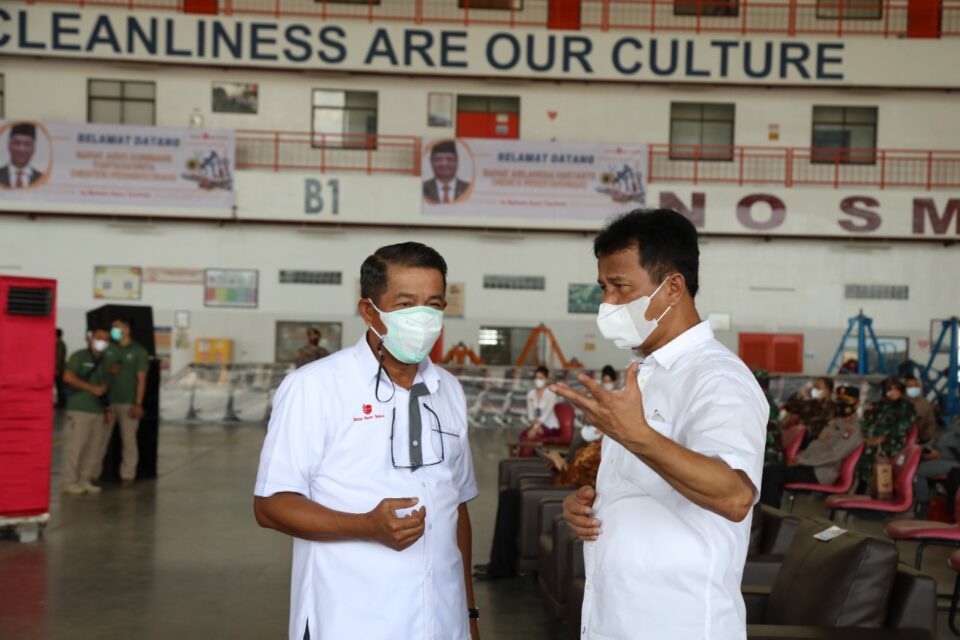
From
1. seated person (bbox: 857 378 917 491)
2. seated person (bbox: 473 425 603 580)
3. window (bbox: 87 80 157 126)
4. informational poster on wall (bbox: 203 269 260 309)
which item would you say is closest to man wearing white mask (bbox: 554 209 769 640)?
seated person (bbox: 473 425 603 580)

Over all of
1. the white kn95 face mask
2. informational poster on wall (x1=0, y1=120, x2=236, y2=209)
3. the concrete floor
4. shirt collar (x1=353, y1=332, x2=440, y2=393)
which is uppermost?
informational poster on wall (x1=0, y1=120, x2=236, y2=209)

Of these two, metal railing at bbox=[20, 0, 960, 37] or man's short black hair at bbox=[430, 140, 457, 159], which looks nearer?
man's short black hair at bbox=[430, 140, 457, 159]

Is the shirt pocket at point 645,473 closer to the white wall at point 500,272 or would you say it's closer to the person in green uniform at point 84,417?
the person in green uniform at point 84,417

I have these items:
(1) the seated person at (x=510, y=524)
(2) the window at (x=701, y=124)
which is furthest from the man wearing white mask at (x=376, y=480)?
(2) the window at (x=701, y=124)

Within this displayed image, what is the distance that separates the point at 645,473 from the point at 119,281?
1850 cm

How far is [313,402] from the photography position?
228 centimetres

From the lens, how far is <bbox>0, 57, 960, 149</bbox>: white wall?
64.0ft

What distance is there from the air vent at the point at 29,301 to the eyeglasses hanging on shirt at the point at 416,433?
5452 millimetres

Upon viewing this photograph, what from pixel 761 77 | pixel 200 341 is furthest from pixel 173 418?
pixel 761 77

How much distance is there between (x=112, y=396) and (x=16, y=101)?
12.0 m

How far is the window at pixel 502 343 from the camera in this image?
19.1m

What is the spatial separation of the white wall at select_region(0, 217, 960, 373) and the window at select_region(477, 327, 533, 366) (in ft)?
0.56

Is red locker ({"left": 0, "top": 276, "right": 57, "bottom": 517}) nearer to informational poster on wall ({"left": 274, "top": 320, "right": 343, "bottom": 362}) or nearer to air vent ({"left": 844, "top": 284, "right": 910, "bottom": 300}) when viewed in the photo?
informational poster on wall ({"left": 274, "top": 320, "right": 343, "bottom": 362})

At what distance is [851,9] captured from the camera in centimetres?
2020
